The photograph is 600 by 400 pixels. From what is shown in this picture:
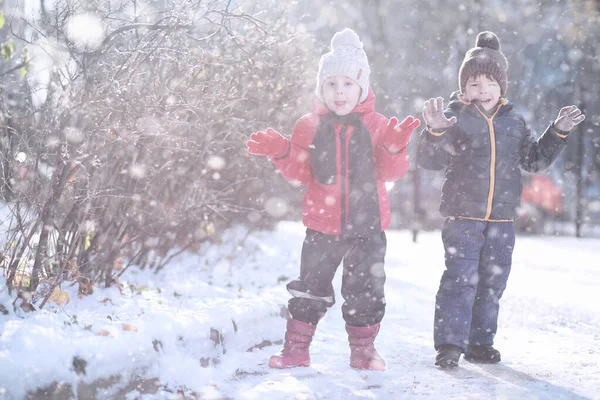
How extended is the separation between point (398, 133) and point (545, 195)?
49.6ft

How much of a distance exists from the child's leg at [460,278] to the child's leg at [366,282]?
0.39 metres

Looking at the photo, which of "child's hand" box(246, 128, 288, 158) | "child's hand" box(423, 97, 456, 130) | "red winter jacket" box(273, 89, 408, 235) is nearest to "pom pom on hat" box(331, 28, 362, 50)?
"red winter jacket" box(273, 89, 408, 235)

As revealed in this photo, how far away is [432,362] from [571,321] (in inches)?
84.8

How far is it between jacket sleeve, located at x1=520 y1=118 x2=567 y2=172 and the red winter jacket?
2.78 feet

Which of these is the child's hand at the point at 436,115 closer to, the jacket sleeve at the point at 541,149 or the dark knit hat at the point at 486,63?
the dark knit hat at the point at 486,63

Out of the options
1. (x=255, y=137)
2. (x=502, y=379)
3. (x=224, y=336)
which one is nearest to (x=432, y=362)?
(x=502, y=379)

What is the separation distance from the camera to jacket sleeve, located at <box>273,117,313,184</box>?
3992 millimetres

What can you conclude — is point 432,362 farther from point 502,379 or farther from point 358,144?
point 358,144

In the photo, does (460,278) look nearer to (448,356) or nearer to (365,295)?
(448,356)

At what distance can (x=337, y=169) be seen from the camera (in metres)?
3.91

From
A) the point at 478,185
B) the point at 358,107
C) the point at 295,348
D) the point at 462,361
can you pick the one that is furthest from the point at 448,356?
the point at 358,107

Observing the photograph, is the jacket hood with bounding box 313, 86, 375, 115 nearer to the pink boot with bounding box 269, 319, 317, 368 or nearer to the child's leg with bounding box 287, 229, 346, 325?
the child's leg with bounding box 287, 229, 346, 325

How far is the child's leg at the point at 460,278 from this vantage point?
3980 mm

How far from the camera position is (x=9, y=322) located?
3.13 metres
